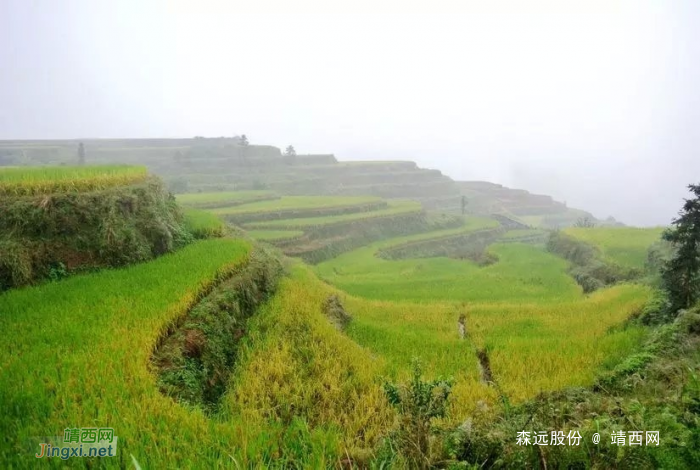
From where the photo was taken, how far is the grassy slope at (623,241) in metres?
21.0

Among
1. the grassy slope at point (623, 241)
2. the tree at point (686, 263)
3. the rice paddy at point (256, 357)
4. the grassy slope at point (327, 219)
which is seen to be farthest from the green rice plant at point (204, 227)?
the grassy slope at point (623, 241)

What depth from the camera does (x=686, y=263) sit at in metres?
8.37

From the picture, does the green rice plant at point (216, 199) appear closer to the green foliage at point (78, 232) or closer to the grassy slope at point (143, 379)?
the green foliage at point (78, 232)

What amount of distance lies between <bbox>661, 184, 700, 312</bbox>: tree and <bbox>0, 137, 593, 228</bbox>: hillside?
47.9 meters

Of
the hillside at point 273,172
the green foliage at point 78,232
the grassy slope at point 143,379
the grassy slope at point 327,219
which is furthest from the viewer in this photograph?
the hillside at point 273,172

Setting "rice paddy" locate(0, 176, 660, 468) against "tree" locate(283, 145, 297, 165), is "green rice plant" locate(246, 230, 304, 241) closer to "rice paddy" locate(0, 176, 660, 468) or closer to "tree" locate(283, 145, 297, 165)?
"rice paddy" locate(0, 176, 660, 468)

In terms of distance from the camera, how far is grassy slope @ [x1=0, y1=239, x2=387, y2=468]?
3.47 m

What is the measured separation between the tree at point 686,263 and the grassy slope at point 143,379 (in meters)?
6.78

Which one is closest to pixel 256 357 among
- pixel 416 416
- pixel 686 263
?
pixel 416 416

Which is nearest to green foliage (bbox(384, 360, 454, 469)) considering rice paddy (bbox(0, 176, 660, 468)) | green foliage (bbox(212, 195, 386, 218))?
rice paddy (bbox(0, 176, 660, 468))

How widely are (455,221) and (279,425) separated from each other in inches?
1780

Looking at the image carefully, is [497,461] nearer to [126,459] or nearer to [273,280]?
[126,459]

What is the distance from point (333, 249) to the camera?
31641mm

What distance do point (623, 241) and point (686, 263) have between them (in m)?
18.6
